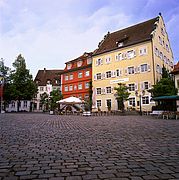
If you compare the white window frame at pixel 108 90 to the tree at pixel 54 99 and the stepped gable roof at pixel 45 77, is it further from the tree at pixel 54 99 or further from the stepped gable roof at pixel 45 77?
the stepped gable roof at pixel 45 77

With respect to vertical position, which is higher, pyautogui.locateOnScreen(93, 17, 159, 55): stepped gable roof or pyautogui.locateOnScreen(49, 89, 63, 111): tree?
pyautogui.locateOnScreen(93, 17, 159, 55): stepped gable roof

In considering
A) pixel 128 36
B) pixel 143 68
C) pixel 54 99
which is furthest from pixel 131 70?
pixel 54 99

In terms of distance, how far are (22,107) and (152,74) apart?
4571 cm

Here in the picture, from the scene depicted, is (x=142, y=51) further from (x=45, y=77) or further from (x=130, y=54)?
(x=45, y=77)

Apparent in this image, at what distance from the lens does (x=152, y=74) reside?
3656 centimetres

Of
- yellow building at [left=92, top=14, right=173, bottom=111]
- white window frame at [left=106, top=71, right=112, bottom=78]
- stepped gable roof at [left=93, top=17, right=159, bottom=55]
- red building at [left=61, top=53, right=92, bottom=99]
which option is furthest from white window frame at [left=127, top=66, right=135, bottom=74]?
red building at [left=61, top=53, right=92, bottom=99]

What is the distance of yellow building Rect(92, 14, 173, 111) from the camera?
1476 inches

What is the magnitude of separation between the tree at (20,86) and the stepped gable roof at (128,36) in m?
19.8

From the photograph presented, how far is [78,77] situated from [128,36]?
52.9 ft

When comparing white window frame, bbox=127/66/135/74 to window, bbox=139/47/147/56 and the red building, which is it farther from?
Answer: the red building

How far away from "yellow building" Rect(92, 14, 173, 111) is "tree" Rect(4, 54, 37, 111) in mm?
18044

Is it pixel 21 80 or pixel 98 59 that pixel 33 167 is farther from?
pixel 21 80

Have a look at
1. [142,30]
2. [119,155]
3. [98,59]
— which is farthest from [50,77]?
[119,155]

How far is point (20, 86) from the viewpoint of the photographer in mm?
53344
